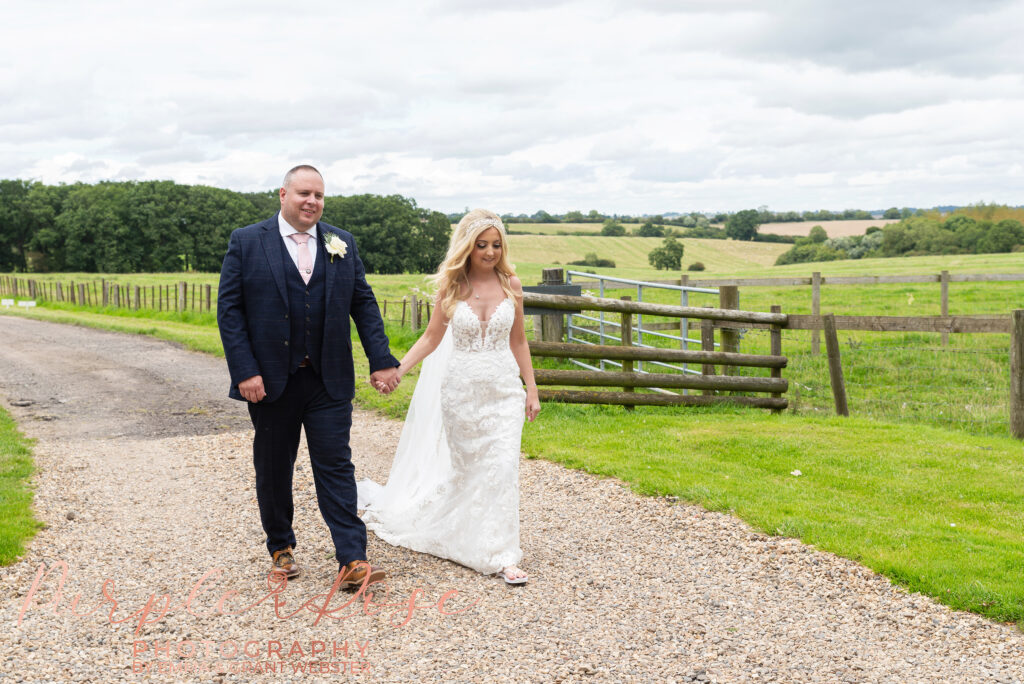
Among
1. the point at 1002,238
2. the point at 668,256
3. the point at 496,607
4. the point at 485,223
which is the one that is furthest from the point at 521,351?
the point at 1002,238

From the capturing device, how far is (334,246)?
4602 mm

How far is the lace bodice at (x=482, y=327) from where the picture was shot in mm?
5117

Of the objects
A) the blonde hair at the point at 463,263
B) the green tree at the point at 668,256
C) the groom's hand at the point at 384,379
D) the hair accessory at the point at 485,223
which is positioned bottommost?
the groom's hand at the point at 384,379

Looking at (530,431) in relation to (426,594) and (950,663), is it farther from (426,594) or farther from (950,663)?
(950,663)

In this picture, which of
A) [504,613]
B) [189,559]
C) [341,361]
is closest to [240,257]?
[341,361]

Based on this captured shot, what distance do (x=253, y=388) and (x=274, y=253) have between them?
729 mm

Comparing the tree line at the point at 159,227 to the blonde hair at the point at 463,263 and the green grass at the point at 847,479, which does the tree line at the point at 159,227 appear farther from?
the blonde hair at the point at 463,263

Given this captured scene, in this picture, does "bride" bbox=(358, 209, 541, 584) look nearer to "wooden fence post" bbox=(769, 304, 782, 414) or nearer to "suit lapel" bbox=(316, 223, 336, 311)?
"suit lapel" bbox=(316, 223, 336, 311)

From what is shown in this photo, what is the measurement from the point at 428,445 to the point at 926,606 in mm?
3173

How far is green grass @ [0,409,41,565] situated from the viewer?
5.25m

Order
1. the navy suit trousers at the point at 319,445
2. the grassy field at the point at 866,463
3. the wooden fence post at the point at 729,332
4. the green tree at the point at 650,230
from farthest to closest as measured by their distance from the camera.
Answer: the green tree at the point at 650,230
the wooden fence post at the point at 729,332
the grassy field at the point at 866,463
the navy suit trousers at the point at 319,445

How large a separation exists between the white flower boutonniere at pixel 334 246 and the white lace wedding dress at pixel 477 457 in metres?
0.85

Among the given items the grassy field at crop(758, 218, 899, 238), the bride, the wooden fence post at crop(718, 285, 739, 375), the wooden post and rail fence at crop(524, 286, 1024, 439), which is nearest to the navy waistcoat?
the bride

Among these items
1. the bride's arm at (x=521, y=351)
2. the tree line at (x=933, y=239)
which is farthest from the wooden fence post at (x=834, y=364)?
the tree line at (x=933, y=239)
